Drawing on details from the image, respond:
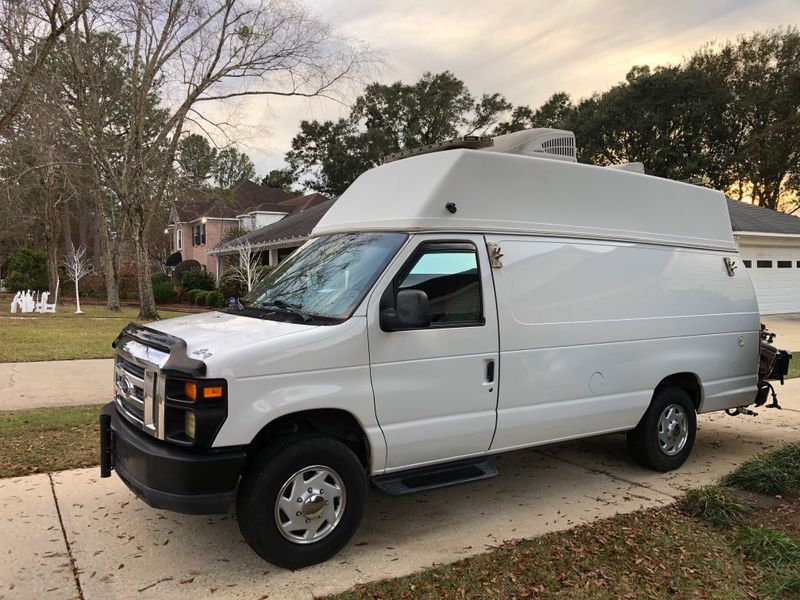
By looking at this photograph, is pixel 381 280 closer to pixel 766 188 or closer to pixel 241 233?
pixel 241 233

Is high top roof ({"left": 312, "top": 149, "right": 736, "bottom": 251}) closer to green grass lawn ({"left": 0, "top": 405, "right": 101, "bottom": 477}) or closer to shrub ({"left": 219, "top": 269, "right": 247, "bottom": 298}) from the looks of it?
green grass lawn ({"left": 0, "top": 405, "right": 101, "bottom": 477})

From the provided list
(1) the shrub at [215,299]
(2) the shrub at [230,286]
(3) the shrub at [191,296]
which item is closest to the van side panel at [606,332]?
(2) the shrub at [230,286]

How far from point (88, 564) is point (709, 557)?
12.8 ft

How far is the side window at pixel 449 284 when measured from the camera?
167 inches

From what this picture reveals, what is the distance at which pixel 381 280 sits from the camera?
159 inches

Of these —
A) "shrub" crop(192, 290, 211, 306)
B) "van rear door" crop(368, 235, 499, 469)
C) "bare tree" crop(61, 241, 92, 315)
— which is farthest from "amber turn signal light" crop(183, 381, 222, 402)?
"shrub" crop(192, 290, 211, 306)

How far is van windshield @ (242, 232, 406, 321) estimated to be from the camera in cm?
408

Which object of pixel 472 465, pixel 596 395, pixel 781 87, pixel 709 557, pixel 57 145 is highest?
pixel 781 87

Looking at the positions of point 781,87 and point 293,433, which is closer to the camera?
point 293,433

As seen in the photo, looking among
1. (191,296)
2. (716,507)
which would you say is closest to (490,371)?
(716,507)

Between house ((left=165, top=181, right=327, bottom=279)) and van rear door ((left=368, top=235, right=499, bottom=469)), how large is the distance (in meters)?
33.6

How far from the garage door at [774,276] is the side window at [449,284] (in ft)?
70.9

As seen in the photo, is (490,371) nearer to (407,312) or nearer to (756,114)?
(407,312)

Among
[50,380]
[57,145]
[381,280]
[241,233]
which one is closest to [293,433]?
[381,280]
